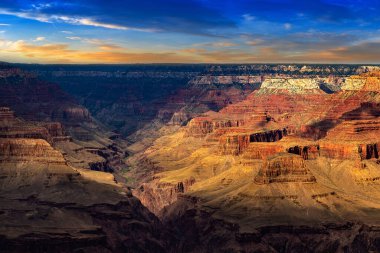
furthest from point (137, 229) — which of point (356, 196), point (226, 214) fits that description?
point (356, 196)

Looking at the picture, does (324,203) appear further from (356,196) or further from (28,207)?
(28,207)

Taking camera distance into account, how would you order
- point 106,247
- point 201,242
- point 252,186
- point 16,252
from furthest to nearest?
point 252,186 → point 201,242 → point 106,247 → point 16,252

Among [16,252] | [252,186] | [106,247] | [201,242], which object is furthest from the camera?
[252,186]

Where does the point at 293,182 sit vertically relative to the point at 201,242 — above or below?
above

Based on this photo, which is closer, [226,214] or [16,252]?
[16,252]

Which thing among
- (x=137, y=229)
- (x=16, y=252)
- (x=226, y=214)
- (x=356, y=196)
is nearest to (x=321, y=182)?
(x=356, y=196)

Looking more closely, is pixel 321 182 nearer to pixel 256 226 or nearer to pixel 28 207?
pixel 256 226
